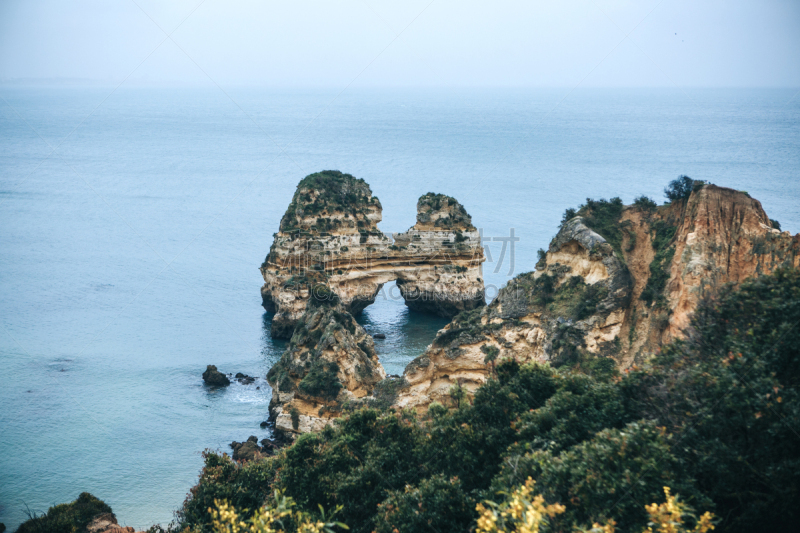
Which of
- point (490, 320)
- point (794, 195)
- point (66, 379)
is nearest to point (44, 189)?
point (66, 379)

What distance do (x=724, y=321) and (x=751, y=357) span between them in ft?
8.22

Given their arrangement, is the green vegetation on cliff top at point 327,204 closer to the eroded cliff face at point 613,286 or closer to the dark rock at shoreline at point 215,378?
the dark rock at shoreline at point 215,378

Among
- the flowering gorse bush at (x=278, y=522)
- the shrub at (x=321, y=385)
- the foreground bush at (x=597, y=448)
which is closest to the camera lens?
the foreground bush at (x=597, y=448)

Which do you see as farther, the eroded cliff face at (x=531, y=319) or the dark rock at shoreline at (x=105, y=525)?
the eroded cliff face at (x=531, y=319)

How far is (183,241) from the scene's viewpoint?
86.9 m

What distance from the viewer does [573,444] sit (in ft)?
52.9

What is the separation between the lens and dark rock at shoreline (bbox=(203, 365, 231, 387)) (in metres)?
43.8

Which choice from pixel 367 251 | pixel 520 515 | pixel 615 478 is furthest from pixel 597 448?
pixel 367 251

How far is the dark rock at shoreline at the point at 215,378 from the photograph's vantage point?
4375 cm

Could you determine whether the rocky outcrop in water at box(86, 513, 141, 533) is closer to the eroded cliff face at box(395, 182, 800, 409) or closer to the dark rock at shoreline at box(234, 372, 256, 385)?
the eroded cliff face at box(395, 182, 800, 409)

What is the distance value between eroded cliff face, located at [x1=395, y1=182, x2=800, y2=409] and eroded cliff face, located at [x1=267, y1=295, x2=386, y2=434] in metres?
3.67

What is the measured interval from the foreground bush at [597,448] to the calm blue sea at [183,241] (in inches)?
568

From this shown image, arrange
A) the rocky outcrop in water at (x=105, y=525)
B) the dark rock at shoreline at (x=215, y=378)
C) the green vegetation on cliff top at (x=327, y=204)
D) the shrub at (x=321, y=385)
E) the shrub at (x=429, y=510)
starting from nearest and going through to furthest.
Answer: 1. the shrub at (x=429, y=510)
2. the rocky outcrop in water at (x=105, y=525)
3. the shrub at (x=321, y=385)
4. the dark rock at shoreline at (x=215, y=378)
5. the green vegetation on cliff top at (x=327, y=204)

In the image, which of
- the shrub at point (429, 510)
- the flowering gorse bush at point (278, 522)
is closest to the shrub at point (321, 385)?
the flowering gorse bush at point (278, 522)
